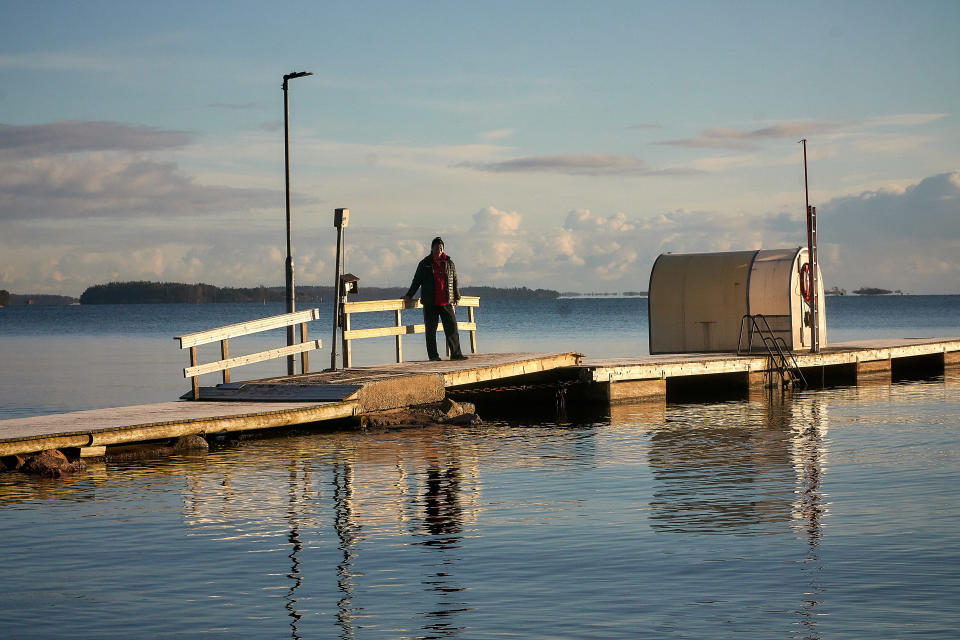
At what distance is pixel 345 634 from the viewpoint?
743 centimetres

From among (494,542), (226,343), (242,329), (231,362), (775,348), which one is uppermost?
(242,329)

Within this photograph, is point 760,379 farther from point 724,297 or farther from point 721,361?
point 724,297

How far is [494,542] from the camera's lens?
32.7ft

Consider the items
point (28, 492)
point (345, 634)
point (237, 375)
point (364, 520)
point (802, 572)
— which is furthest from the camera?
point (237, 375)

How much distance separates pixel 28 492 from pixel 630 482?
21.7 ft

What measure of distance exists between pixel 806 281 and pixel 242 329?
46.3 feet

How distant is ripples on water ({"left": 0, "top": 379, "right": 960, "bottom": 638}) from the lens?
7.71 metres

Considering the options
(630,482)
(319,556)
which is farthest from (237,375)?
(319,556)

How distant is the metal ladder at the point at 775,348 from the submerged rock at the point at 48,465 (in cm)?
1572

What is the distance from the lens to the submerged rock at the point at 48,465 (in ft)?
44.2

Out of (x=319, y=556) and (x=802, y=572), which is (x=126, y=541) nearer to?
(x=319, y=556)

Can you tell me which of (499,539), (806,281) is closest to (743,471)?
(499,539)

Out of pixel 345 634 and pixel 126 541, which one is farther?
pixel 126 541

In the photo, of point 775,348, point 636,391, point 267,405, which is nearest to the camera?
point 267,405
